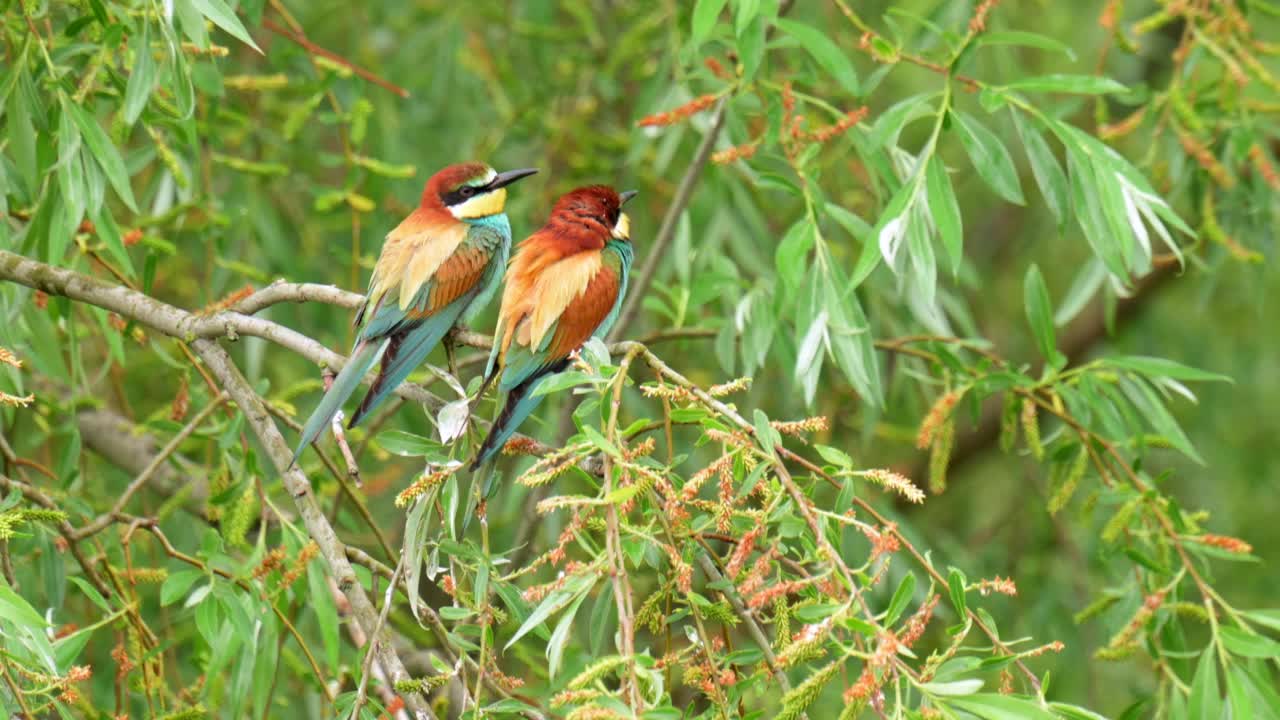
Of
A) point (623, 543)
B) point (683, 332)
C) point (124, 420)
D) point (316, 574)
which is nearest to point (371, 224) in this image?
point (124, 420)

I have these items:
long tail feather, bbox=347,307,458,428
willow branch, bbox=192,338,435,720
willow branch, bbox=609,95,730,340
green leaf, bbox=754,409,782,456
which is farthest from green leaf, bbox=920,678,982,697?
willow branch, bbox=609,95,730,340

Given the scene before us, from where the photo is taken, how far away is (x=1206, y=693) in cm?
228

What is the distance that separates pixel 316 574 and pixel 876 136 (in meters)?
1.16

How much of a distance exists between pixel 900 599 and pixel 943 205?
35.0 inches

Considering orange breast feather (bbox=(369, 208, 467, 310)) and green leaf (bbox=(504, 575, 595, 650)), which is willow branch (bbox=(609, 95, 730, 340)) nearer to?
orange breast feather (bbox=(369, 208, 467, 310))

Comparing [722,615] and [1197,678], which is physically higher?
[722,615]

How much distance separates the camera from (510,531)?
436cm

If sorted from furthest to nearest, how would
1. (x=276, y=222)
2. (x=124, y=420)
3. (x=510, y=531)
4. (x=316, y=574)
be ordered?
(x=510, y=531)
(x=276, y=222)
(x=124, y=420)
(x=316, y=574)

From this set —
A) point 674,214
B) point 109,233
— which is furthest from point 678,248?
point 109,233

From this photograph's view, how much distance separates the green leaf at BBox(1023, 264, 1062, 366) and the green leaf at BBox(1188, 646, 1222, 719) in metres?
0.75

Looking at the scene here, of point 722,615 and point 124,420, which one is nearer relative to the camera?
point 722,615

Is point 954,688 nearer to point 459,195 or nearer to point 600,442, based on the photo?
point 600,442

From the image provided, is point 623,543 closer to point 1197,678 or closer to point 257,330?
point 257,330

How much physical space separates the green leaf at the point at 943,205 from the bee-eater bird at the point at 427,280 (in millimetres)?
923
